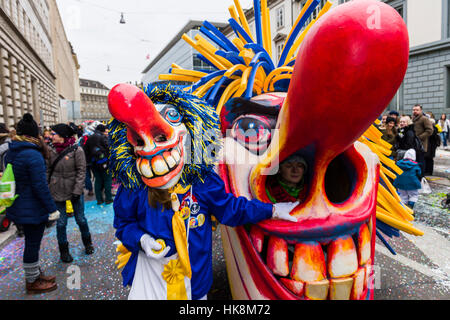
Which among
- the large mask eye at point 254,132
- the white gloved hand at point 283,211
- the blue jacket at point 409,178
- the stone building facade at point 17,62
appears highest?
the stone building facade at point 17,62

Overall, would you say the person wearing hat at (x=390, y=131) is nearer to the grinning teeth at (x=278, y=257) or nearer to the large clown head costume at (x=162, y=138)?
the grinning teeth at (x=278, y=257)

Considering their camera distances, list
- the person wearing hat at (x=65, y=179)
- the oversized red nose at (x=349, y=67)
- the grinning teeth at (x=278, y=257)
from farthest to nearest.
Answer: the person wearing hat at (x=65, y=179), the grinning teeth at (x=278, y=257), the oversized red nose at (x=349, y=67)

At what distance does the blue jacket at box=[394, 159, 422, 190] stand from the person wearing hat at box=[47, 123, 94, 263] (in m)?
4.16

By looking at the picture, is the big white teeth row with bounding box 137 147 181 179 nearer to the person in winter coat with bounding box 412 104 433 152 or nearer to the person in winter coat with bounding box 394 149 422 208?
the person in winter coat with bounding box 394 149 422 208

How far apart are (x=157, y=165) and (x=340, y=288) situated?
0.97m

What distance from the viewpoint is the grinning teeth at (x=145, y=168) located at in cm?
121

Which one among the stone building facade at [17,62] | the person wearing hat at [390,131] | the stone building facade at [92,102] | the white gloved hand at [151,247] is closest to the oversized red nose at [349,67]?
the white gloved hand at [151,247]

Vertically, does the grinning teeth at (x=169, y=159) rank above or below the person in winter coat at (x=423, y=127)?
below

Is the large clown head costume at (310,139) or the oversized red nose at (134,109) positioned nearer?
the large clown head costume at (310,139)

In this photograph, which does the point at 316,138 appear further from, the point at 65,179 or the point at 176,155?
Answer: the point at 65,179

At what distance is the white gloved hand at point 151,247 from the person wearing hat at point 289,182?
2.06ft

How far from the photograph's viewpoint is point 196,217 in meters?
1.40

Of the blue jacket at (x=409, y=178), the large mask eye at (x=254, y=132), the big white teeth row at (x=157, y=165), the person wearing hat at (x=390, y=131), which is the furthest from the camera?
the person wearing hat at (x=390, y=131)
